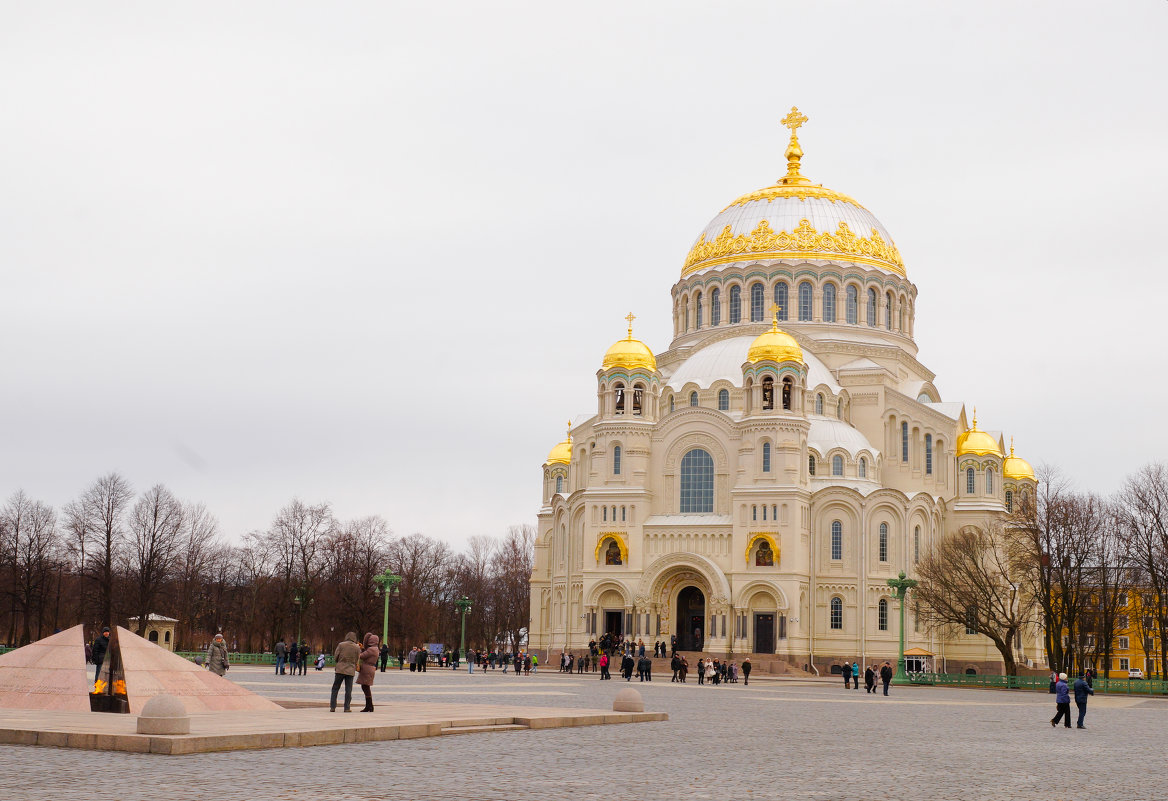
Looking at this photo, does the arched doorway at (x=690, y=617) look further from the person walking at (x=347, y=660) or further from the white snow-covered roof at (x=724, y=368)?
the person walking at (x=347, y=660)

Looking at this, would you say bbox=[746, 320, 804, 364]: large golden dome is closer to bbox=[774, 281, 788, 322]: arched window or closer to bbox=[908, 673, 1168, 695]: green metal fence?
bbox=[774, 281, 788, 322]: arched window

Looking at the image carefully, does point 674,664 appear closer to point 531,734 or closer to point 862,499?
point 862,499

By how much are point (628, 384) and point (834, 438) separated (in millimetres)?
10729

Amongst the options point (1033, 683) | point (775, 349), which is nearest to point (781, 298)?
point (775, 349)

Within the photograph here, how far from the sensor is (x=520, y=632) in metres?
103

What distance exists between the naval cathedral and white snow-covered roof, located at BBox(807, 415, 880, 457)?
10 cm

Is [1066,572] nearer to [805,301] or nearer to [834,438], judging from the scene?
[834,438]

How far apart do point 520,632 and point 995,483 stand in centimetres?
4384

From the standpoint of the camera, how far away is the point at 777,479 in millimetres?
62219

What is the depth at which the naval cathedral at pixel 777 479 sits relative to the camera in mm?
62188

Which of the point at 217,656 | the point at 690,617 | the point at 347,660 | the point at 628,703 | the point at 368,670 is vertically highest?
the point at 347,660

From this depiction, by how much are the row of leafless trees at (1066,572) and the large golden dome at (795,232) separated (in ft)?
66.8

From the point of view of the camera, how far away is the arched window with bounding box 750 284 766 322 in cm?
7438

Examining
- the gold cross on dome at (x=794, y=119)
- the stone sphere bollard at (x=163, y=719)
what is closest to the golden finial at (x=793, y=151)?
the gold cross on dome at (x=794, y=119)
